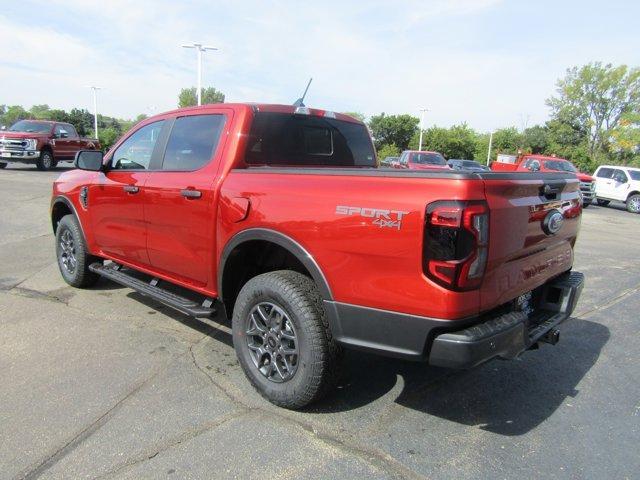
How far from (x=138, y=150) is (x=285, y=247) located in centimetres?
227

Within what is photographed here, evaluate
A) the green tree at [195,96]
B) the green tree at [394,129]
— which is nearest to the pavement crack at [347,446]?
the green tree at [394,129]

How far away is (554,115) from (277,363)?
61.9 m

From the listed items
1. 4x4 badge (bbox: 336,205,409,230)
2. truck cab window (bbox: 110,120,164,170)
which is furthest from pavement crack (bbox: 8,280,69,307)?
4x4 badge (bbox: 336,205,409,230)

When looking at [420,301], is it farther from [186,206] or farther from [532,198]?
[186,206]

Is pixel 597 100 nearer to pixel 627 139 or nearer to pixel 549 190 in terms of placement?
pixel 627 139

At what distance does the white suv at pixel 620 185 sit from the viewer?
20.1m

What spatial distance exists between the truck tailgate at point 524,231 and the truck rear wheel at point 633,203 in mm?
19784

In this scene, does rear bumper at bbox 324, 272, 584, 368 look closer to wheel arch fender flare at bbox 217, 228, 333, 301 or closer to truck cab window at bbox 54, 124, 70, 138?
wheel arch fender flare at bbox 217, 228, 333, 301

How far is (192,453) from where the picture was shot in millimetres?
2650

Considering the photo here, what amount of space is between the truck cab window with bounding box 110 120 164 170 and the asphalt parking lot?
1396mm

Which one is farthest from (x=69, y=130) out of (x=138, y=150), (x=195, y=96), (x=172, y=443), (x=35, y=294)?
Result: (x=195, y=96)

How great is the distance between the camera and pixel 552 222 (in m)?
2.96

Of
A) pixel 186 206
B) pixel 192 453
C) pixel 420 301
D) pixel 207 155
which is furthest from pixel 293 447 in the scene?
pixel 207 155

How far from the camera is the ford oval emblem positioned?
292cm
